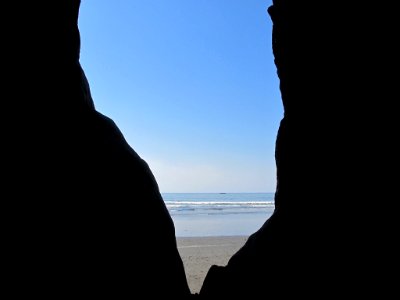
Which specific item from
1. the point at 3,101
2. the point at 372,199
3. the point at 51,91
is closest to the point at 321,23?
the point at 372,199

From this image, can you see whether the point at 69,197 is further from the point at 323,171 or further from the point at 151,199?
the point at 323,171

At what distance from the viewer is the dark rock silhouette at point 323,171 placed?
363 centimetres

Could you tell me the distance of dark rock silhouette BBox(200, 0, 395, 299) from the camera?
3.63 m

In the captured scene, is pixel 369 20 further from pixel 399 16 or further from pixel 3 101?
pixel 3 101

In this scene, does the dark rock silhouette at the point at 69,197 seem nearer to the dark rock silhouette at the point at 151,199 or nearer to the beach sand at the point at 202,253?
the dark rock silhouette at the point at 151,199

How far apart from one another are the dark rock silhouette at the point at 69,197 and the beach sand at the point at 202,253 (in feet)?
10.9

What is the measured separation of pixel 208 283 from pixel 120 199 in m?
1.55

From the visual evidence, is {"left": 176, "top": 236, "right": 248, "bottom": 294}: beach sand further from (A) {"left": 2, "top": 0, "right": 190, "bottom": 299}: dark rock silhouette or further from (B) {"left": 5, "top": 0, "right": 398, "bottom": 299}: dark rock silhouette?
(B) {"left": 5, "top": 0, "right": 398, "bottom": 299}: dark rock silhouette

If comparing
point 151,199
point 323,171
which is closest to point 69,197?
point 151,199

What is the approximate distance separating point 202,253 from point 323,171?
910 cm

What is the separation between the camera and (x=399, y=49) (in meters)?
3.46

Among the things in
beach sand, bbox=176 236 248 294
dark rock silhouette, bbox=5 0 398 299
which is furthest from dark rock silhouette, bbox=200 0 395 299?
beach sand, bbox=176 236 248 294

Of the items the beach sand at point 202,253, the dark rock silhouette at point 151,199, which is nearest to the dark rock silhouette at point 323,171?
the dark rock silhouette at point 151,199

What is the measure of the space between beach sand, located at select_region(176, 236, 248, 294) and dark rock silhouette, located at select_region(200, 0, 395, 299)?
3.58 metres
